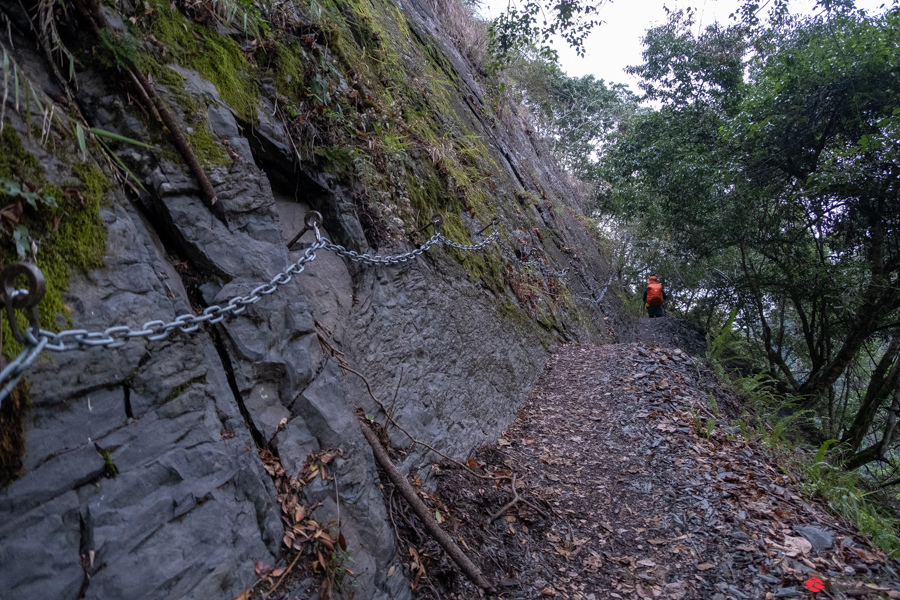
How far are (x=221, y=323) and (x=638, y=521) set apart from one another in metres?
3.24

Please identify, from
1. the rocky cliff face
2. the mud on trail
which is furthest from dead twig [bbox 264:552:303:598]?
the mud on trail

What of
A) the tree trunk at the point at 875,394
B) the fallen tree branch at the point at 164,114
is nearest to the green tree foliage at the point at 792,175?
the tree trunk at the point at 875,394

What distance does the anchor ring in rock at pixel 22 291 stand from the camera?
141 centimetres

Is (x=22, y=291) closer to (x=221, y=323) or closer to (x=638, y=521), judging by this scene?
(x=221, y=323)

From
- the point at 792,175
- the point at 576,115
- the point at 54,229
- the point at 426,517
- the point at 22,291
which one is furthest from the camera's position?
the point at 576,115

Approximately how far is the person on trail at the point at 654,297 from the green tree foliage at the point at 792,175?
1.05 m

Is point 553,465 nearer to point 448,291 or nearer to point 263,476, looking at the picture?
point 448,291

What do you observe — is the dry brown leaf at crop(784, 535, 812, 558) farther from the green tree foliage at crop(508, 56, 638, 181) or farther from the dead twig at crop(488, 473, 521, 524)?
the green tree foliage at crop(508, 56, 638, 181)

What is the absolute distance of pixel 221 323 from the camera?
2432 millimetres

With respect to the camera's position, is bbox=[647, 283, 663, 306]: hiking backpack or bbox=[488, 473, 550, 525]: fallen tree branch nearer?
bbox=[488, 473, 550, 525]: fallen tree branch

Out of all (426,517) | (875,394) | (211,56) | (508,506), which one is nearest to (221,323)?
(426,517)

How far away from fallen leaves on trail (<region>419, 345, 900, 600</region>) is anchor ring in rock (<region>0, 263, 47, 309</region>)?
7.78 feet

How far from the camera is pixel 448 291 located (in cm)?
469

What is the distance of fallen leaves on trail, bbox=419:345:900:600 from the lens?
291cm
